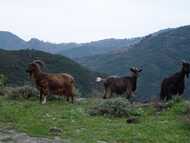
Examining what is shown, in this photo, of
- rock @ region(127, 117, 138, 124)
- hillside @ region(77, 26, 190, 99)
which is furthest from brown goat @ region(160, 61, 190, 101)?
hillside @ region(77, 26, 190, 99)

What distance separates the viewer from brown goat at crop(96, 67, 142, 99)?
20.9 metres

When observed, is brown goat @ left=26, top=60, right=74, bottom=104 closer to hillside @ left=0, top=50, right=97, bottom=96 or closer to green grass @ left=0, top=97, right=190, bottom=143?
green grass @ left=0, top=97, right=190, bottom=143

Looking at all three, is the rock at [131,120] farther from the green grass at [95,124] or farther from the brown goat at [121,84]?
the brown goat at [121,84]

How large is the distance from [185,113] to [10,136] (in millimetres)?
5165

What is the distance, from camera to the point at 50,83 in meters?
19.1

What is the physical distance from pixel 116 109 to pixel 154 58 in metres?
103

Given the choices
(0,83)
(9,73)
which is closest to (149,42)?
(9,73)

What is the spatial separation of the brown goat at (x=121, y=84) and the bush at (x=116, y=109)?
16.0ft

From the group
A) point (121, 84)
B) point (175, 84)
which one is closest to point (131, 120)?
point (175, 84)

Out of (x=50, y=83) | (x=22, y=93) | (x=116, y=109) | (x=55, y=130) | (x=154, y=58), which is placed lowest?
(x=55, y=130)

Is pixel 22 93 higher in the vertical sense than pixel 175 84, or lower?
lower

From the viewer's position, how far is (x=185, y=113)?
15383 mm

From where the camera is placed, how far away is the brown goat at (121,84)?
2089 centimetres

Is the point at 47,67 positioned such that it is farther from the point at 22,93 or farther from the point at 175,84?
the point at 175,84
